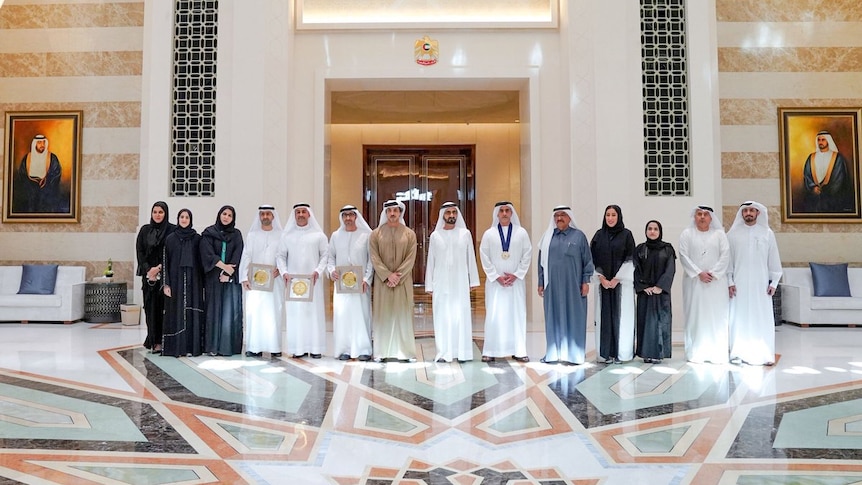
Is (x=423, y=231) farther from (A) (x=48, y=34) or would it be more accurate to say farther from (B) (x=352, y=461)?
(B) (x=352, y=461)

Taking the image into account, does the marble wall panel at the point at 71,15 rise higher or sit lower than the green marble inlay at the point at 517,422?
higher

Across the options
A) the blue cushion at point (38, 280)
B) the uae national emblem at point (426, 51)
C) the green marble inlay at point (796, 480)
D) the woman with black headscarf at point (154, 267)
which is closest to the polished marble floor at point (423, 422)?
the green marble inlay at point (796, 480)

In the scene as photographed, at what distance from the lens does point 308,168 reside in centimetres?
750

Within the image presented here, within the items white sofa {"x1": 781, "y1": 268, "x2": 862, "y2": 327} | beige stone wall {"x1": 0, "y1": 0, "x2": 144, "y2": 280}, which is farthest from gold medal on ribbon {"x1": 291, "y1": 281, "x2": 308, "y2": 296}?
white sofa {"x1": 781, "y1": 268, "x2": 862, "y2": 327}

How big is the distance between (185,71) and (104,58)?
70.9 inches

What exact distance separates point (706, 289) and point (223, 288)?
438 cm

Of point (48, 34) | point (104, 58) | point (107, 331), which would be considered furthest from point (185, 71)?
point (107, 331)

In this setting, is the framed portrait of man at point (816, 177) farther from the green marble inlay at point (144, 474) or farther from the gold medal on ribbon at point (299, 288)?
the green marble inlay at point (144, 474)

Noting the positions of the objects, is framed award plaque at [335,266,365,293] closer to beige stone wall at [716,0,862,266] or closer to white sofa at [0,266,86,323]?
white sofa at [0,266,86,323]

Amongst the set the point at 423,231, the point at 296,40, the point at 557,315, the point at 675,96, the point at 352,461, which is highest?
the point at 296,40

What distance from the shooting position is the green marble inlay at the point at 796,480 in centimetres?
249

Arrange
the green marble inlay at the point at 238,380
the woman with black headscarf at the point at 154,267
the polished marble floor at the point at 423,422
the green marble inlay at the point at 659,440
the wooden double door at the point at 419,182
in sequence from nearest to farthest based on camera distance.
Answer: the polished marble floor at the point at 423,422
the green marble inlay at the point at 659,440
the green marble inlay at the point at 238,380
the woman with black headscarf at the point at 154,267
the wooden double door at the point at 419,182

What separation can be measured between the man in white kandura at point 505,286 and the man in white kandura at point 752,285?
Result: 185 centimetres

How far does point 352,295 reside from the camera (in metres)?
5.28
